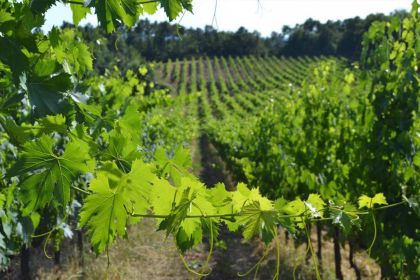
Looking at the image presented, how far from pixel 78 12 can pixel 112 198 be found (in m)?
0.77

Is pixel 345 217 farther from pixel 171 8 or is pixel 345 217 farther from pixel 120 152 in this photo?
pixel 171 8

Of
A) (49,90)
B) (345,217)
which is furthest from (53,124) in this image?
(345,217)

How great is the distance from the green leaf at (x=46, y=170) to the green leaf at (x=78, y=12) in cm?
59

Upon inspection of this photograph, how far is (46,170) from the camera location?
1065mm

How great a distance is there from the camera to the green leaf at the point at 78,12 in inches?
57.1

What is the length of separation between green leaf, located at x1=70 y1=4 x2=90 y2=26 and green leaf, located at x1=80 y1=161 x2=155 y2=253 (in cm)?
69

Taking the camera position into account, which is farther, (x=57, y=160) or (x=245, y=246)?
(x=245, y=246)

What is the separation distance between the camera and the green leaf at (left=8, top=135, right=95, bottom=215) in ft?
3.37

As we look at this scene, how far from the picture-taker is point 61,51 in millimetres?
1604

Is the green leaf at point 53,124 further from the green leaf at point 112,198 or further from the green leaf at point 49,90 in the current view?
the green leaf at point 112,198

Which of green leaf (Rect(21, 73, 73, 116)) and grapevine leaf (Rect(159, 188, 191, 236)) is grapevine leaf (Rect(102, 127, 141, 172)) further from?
grapevine leaf (Rect(159, 188, 191, 236))

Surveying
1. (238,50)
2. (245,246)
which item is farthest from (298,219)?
(238,50)

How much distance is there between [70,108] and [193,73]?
70.1 metres

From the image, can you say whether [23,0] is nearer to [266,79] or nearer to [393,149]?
[393,149]
